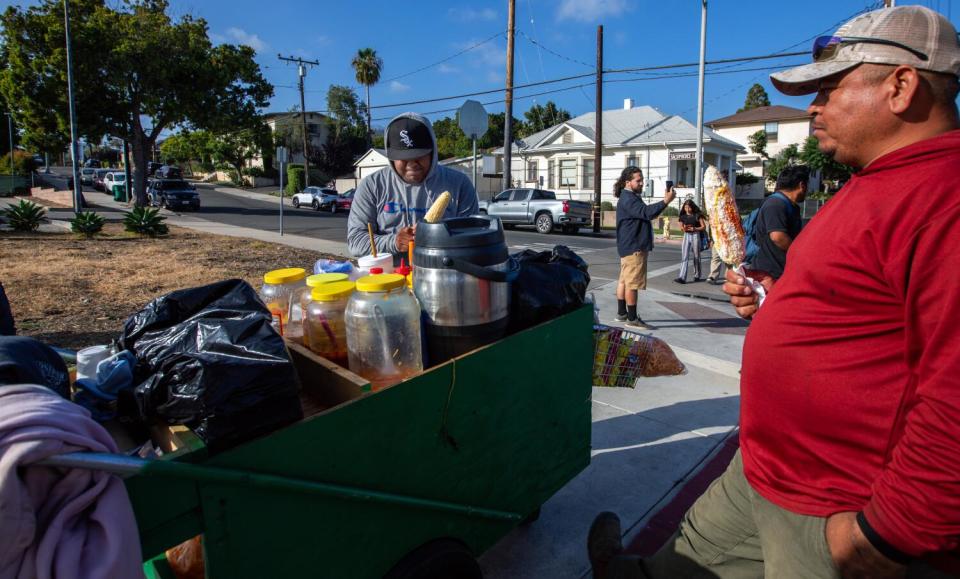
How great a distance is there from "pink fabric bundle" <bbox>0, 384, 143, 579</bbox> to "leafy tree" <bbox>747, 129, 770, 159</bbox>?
44.2 metres

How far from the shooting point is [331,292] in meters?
1.99

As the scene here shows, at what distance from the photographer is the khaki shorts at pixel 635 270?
21.7 feet

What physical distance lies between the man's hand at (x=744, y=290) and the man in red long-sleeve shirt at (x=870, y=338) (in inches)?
21.2

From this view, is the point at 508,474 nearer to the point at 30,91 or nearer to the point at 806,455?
the point at 806,455

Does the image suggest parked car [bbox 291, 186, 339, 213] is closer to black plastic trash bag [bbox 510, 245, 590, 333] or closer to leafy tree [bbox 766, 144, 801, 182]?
leafy tree [bbox 766, 144, 801, 182]

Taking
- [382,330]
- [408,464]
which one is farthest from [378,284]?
[408,464]

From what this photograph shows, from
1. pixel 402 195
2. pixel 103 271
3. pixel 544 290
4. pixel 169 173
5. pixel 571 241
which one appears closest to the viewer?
pixel 544 290

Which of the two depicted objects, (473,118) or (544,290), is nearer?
(544,290)

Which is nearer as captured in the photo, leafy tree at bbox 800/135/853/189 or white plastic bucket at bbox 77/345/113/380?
white plastic bucket at bbox 77/345/113/380

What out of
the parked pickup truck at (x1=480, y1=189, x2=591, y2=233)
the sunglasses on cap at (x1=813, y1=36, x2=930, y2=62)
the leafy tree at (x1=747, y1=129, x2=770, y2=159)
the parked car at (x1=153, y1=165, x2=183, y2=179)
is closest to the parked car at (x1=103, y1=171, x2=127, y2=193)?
the parked car at (x1=153, y1=165, x2=183, y2=179)

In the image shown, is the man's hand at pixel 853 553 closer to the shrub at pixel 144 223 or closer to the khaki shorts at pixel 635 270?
the khaki shorts at pixel 635 270

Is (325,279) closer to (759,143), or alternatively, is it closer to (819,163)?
(819,163)

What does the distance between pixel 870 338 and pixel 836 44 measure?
74cm

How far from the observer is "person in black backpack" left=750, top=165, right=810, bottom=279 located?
486 centimetres
